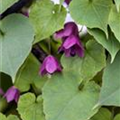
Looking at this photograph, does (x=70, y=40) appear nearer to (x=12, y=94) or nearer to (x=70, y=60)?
(x=70, y=60)

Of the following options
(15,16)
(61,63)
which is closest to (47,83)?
(61,63)

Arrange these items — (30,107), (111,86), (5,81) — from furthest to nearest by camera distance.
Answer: (5,81) < (30,107) < (111,86)

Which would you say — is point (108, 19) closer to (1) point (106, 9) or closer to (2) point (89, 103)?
(1) point (106, 9)

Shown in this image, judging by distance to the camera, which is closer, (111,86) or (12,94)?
(111,86)

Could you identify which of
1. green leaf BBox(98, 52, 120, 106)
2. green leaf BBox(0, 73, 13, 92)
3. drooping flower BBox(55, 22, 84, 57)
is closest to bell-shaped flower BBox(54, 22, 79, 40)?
drooping flower BBox(55, 22, 84, 57)

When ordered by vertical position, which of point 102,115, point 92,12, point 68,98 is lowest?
point 102,115

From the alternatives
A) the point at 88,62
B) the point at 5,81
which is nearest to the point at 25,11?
the point at 5,81

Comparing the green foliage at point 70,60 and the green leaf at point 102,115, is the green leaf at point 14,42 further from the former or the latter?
the green leaf at point 102,115
